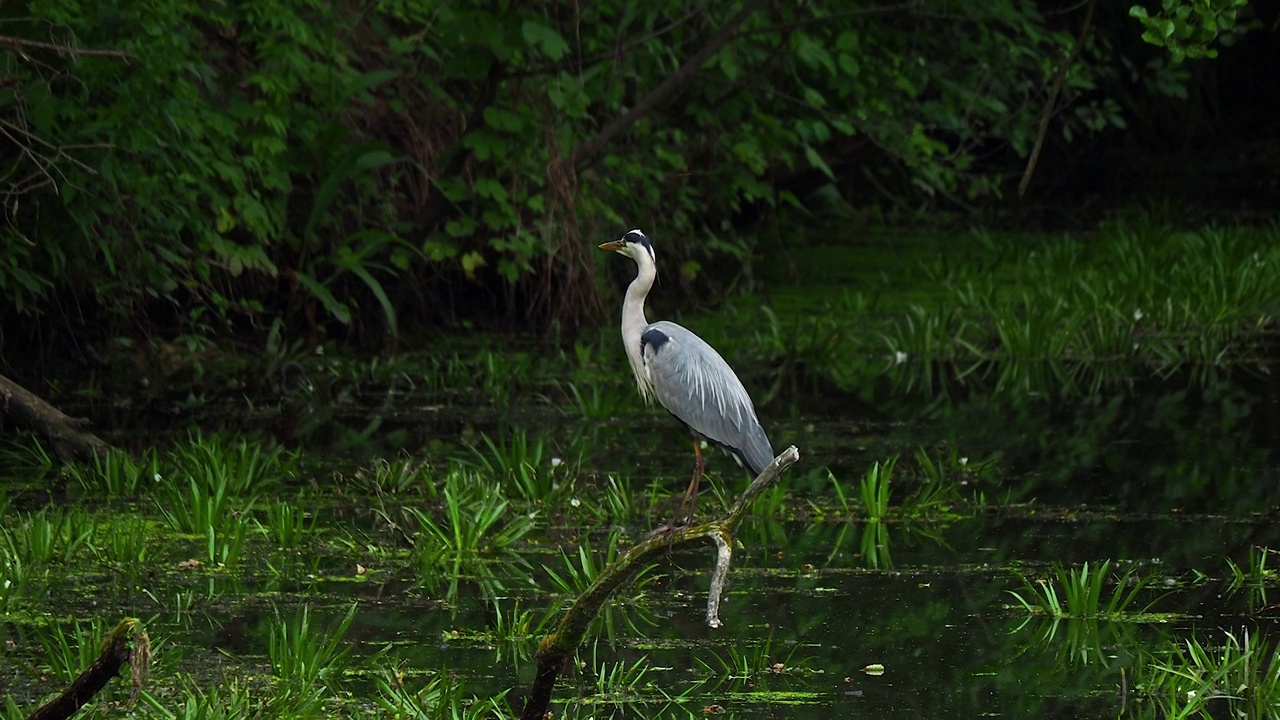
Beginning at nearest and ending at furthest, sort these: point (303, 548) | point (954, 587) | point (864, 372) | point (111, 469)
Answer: point (954, 587), point (303, 548), point (111, 469), point (864, 372)

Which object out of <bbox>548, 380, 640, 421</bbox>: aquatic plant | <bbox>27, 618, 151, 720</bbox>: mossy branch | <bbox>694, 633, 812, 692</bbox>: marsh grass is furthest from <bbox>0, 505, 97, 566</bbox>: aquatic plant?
<bbox>548, 380, 640, 421</bbox>: aquatic plant

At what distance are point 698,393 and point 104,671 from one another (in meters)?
3.07

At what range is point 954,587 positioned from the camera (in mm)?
5473

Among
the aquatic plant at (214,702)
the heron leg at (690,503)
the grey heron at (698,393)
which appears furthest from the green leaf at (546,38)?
the aquatic plant at (214,702)

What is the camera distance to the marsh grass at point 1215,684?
13.2ft

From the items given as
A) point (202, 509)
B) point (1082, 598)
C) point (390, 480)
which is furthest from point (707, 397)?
point (202, 509)

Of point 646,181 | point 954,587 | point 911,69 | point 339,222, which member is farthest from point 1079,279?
point 954,587

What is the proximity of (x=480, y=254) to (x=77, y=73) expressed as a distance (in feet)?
11.2

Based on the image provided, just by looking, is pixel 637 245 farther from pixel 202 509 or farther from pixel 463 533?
pixel 202 509

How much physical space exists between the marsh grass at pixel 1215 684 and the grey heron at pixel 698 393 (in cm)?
189

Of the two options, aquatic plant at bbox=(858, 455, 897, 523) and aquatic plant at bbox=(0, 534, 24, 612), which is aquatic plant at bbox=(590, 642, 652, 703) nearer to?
aquatic plant at bbox=(0, 534, 24, 612)

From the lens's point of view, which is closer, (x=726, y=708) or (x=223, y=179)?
(x=726, y=708)

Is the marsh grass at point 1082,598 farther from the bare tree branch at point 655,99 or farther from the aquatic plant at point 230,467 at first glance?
the bare tree branch at point 655,99

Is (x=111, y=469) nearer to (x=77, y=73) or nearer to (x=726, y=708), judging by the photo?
(x=77, y=73)
